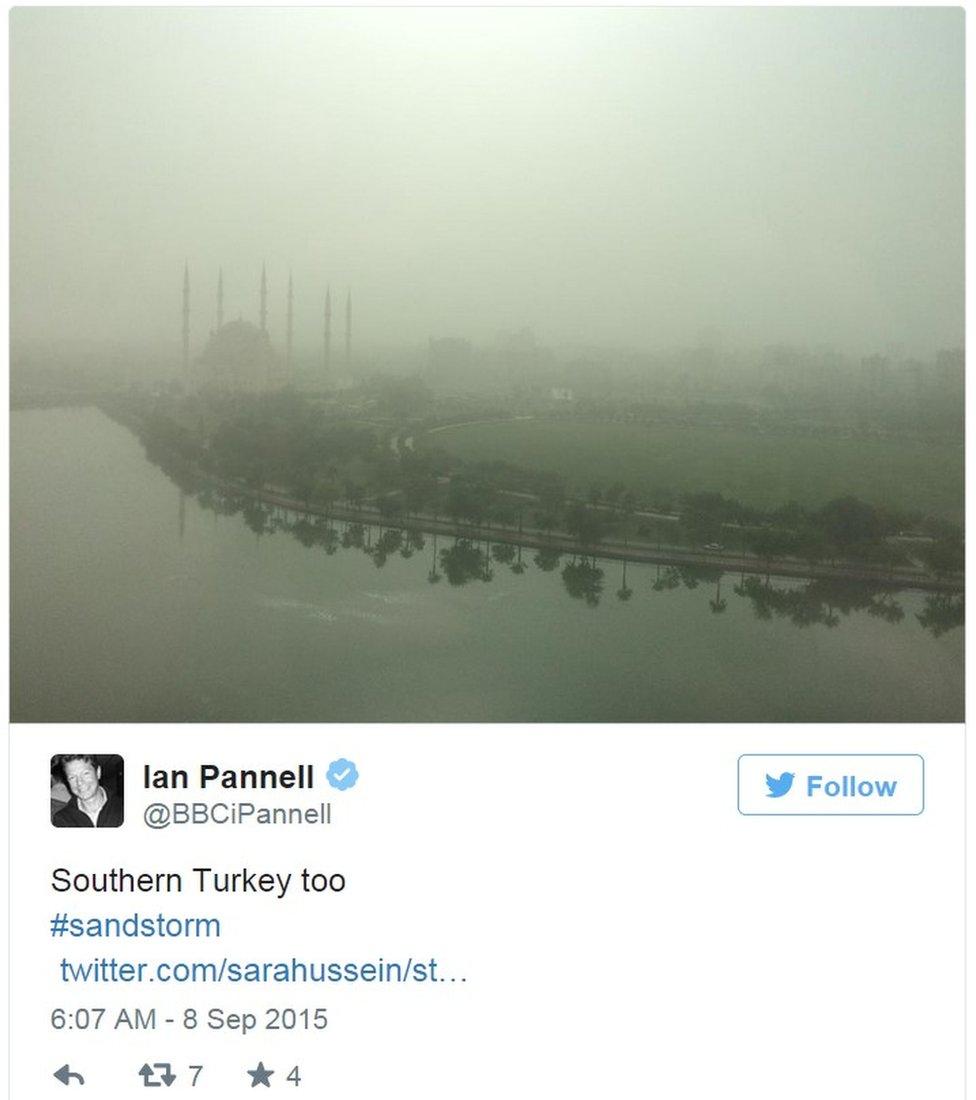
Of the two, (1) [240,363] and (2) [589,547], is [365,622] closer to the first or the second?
(2) [589,547]
